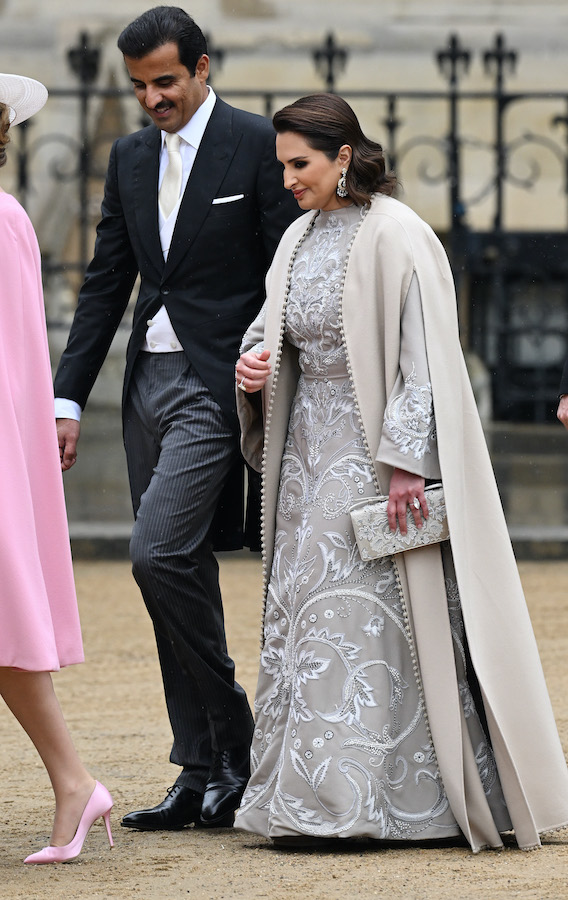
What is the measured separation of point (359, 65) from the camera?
14.1m

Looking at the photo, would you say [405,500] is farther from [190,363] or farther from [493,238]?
[493,238]

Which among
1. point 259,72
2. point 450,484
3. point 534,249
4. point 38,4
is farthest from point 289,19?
point 450,484

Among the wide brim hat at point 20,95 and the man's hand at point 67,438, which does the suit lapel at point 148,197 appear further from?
the man's hand at point 67,438

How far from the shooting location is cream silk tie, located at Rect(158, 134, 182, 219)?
13.0 feet

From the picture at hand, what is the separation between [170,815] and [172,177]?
1.50m

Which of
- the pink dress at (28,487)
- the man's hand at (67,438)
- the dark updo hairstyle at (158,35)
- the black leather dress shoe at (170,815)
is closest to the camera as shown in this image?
the pink dress at (28,487)

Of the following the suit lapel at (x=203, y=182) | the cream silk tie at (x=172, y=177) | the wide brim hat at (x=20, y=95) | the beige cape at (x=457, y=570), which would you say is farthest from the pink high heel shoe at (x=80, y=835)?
the wide brim hat at (x=20, y=95)

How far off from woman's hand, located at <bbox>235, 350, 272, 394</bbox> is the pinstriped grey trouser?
22 centimetres

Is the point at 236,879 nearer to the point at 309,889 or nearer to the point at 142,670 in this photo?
the point at 309,889

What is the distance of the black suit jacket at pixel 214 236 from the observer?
392cm

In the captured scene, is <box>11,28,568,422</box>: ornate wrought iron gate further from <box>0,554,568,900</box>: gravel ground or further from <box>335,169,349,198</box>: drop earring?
<box>335,169,349,198</box>: drop earring

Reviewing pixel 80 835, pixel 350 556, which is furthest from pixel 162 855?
pixel 350 556

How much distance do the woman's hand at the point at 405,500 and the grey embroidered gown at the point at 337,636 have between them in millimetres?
35

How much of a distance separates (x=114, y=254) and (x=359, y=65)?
10415 millimetres
